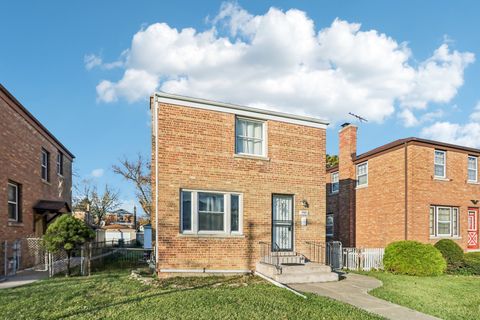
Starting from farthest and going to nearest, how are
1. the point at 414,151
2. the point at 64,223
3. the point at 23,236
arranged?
the point at 414,151
the point at 23,236
the point at 64,223

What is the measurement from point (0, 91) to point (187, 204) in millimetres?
8166

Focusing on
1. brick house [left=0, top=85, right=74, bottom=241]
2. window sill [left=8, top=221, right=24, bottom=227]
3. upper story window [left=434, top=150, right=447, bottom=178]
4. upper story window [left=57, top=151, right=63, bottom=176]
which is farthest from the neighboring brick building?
upper story window [left=57, top=151, right=63, bottom=176]

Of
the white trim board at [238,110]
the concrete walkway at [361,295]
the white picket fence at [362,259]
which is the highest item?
the white trim board at [238,110]

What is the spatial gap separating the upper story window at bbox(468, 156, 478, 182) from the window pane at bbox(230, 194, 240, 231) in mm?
14627

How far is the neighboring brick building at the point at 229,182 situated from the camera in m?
11.1

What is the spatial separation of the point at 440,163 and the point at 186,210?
1411cm

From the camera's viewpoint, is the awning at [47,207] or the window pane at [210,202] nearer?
the window pane at [210,202]

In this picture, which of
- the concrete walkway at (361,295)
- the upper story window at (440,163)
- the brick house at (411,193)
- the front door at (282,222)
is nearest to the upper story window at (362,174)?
the brick house at (411,193)

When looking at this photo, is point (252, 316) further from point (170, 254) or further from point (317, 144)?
point (317, 144)

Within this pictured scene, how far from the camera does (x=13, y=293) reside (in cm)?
881

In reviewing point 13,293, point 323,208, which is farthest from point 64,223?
point 323,208

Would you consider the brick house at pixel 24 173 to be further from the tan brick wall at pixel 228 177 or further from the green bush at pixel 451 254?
the green bush at pixel 451 254

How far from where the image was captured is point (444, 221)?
706 inches

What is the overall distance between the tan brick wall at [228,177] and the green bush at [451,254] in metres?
6.34
